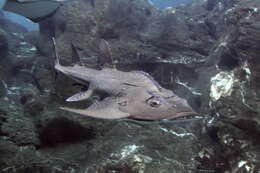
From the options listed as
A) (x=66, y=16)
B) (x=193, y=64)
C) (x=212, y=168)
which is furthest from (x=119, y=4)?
(x=212, y=168)

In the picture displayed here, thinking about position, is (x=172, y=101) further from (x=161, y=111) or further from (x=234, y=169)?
(x=234, y=169)

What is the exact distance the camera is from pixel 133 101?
312 cm

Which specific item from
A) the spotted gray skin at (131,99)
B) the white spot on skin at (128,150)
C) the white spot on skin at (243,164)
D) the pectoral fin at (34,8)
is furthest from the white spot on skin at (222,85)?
the pectoral fin at (34,8)

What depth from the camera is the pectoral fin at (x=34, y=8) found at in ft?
25.0

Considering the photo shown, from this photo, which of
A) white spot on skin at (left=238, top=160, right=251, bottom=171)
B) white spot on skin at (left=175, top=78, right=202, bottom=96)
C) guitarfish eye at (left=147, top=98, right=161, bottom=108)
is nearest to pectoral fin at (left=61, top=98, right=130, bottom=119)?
guitarfish eye at (left=147, top=98, right=161, bottom=108)

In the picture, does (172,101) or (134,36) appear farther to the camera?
(134,36)

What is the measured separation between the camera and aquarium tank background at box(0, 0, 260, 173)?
3658mm

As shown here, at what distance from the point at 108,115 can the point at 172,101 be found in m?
0.81

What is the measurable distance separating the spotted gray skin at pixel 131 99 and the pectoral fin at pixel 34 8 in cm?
466

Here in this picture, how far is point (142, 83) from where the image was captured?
3.48m

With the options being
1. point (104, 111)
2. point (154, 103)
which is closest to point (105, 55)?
point (104, 111)

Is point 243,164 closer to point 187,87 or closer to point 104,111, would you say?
point 104,111

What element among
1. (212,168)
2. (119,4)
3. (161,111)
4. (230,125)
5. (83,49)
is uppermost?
(119,4)

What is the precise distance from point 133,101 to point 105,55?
1.54 m
